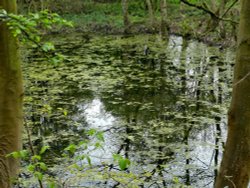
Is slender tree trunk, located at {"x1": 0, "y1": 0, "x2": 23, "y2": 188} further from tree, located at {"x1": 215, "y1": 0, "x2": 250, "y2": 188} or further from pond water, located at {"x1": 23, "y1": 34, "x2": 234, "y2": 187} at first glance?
tree, located at {"x1": 215, "y1": 0, "x2": 250, "y2": 188}

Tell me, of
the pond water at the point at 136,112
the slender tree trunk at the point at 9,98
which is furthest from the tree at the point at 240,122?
the slender tree trunk at the point at 9,98

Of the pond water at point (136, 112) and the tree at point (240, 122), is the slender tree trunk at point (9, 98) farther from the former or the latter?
the tree at point (240, 122)

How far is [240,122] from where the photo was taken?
1812 mm

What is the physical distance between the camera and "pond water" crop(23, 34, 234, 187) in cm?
450

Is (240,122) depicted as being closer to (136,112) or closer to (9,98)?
(9,98)

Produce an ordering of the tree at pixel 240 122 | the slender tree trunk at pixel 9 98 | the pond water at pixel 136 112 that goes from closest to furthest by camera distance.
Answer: the tree at pixel 240 122 → the slender tree trunk at pixel 9 98 → the pond water at pixel 136 112

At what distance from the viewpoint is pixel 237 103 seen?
5.93 ft

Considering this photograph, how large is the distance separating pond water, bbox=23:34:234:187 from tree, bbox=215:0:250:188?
553 mm

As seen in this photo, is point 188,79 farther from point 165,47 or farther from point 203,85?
point 165,47

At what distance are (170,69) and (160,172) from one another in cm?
554

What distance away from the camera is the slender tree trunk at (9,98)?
2666 millimetres

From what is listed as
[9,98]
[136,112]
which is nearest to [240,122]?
[9,98]

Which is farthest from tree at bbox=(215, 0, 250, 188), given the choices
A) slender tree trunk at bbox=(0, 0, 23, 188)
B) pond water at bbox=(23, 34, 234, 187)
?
slender tree trunk at bbox=(0, 0, 23, 188)

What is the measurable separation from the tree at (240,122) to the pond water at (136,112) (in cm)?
55
